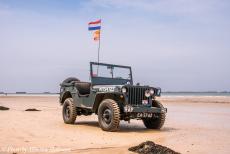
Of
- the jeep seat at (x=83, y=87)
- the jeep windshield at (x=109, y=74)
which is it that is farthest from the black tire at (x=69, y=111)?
the jeep windshield at (x=109, y=74)

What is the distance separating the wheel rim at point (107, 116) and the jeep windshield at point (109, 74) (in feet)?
5.12

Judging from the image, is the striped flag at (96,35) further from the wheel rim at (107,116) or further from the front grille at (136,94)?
the wheel rim at (107,116)

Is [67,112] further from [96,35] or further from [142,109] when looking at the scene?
[142,109]

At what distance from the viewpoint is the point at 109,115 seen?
1123cm

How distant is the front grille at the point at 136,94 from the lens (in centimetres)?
1134

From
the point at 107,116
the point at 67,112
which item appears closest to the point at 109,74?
the point at 67,112

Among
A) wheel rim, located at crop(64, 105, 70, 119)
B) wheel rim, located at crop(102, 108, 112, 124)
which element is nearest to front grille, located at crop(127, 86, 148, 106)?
wheel rim, located at crop(102, 108, 112, 124)

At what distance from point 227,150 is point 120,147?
201 centimetres

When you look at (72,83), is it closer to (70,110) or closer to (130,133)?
(70,110)

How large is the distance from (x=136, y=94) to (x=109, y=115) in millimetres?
935

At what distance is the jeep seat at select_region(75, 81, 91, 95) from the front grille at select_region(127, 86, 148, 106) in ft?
7.29

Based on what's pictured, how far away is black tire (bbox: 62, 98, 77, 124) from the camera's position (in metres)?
13.1

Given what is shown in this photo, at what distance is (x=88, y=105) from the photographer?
12.5 meters

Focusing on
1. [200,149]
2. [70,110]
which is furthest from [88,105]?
[200,149]
